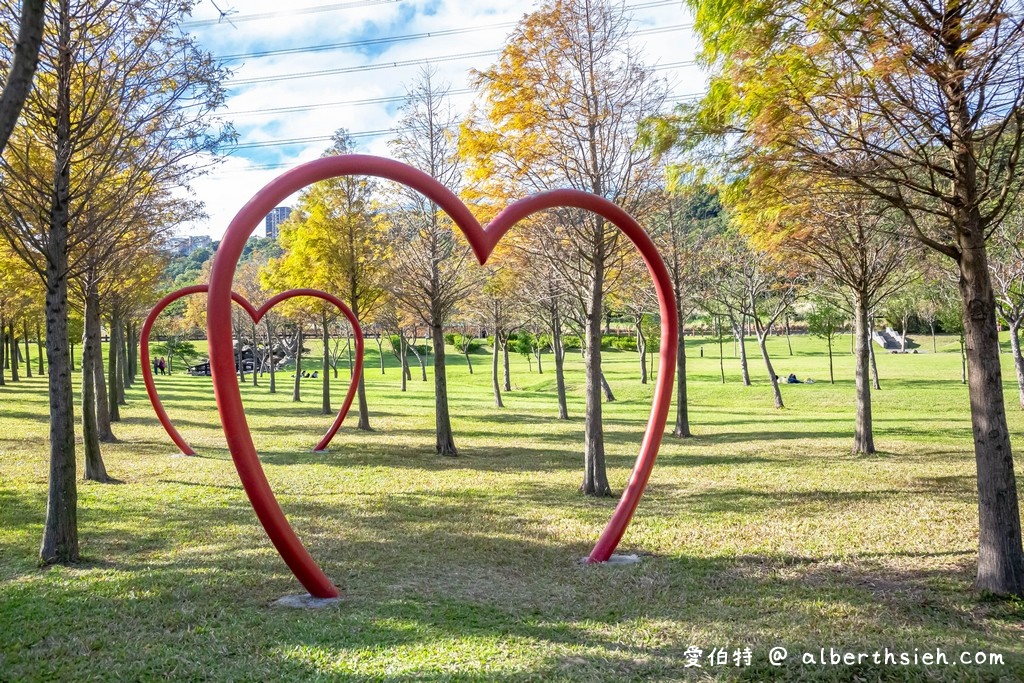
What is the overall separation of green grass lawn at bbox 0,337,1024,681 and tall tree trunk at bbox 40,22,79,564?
1.27ft

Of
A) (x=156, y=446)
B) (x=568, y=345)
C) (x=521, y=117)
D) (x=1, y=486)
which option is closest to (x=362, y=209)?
(x=156, y=446)

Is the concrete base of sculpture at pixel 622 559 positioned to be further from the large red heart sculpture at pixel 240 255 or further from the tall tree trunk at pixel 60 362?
the tall tree trunk at pixel 60 362

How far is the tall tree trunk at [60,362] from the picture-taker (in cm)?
803

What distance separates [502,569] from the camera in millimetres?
7898

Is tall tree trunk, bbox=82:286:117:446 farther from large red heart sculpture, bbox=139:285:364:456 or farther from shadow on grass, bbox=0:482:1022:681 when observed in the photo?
shadow on grass, bbox=0:482:1022:681

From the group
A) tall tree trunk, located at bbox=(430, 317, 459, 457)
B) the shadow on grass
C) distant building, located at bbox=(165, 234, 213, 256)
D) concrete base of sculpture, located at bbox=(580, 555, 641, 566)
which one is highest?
distant building, located at bbox=(165, 234, 213, 256)

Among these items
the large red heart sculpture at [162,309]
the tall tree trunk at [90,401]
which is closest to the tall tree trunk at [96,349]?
the tall tree trunk at [90,401]

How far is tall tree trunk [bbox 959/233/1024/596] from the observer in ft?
21.9

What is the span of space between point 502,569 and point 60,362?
225 inches

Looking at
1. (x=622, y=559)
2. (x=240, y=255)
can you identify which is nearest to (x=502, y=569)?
(x=622, y=559)

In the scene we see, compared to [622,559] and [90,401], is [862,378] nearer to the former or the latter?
[622,559]

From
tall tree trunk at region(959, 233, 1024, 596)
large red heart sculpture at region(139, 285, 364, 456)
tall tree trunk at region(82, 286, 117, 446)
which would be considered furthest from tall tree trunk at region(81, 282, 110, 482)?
tall tree trunk at region(959, 233, 1024, 596)

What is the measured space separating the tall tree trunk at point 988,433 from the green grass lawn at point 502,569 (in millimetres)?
488

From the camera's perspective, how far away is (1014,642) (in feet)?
18.1
